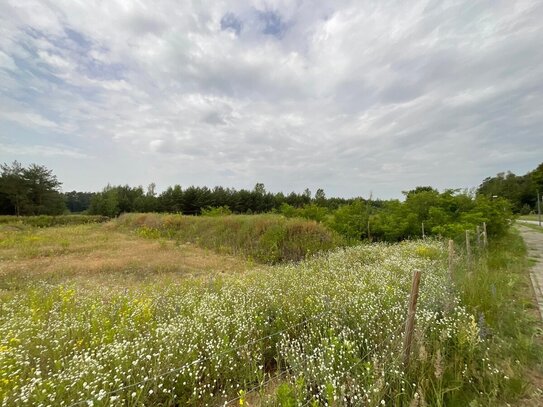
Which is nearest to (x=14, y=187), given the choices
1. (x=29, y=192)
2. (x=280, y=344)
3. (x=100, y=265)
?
(x=29, y=192)

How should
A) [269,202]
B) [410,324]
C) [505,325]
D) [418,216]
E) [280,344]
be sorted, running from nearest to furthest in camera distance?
1. [410,324]
2. [280,344]
3. [505,325]
4. [418,216]
5. [269,202]

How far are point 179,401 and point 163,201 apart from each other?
52.9 meters

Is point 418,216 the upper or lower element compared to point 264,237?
upper

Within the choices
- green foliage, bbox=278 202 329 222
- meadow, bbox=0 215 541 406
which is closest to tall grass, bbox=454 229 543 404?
meadow, bbox=0 215 541 406

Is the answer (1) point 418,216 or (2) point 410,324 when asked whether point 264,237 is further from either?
(2) point 410,324

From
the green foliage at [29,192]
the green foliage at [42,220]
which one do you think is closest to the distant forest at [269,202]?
the green foliage at [29,192]

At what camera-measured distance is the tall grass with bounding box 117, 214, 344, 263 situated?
13281mm

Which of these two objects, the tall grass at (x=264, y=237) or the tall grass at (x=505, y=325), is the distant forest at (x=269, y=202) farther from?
the tall grass at (x=505, y=325)

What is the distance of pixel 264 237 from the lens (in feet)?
46.8

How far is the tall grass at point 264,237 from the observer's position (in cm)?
1328

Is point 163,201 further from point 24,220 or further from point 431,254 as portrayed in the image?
point 431,254

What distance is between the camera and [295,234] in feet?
46.7

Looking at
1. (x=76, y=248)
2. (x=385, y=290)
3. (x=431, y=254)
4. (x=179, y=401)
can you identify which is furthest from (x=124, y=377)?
(x=76, y=248)

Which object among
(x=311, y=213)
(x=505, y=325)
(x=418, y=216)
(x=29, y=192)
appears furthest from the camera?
(x=29, y=192)
